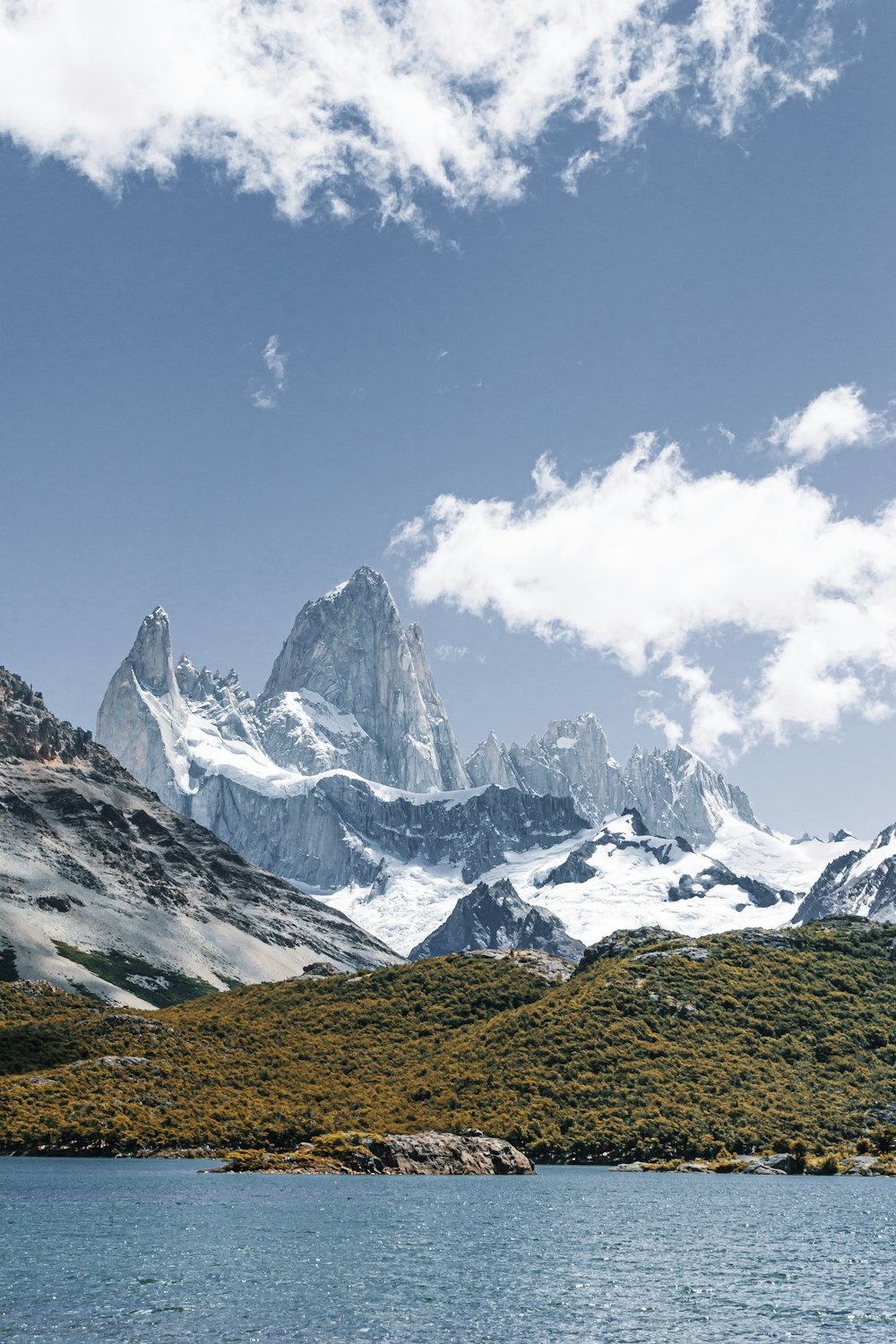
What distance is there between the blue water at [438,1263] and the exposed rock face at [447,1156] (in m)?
13.9

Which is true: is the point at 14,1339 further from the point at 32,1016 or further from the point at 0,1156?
the point at 32,1016

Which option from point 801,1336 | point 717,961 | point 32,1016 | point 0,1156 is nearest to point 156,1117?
point 0,1156

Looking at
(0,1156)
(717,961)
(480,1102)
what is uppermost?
(717,961)

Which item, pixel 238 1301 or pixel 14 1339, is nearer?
pixel 14 1339

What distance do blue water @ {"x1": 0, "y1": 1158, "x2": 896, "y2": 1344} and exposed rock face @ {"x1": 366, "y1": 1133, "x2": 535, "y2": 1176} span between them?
13855 millimetres

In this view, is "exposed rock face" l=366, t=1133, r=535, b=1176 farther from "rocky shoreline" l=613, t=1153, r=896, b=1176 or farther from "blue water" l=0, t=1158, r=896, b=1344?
"blue water" l=0, t=1158, r=896, b=1344

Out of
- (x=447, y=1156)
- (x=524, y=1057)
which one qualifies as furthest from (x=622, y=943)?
(x=447, y=1156)

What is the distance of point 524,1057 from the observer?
13475cm

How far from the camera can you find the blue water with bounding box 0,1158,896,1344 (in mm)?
43281

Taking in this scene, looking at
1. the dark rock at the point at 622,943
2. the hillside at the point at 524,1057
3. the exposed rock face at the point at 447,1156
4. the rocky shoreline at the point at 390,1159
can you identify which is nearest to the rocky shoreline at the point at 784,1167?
the hillside at the point at 524,1057

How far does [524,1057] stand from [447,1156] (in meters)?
26.7

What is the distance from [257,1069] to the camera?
13550cm

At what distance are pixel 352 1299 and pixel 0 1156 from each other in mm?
81482

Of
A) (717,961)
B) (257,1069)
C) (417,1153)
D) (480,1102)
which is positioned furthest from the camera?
(717,961)
